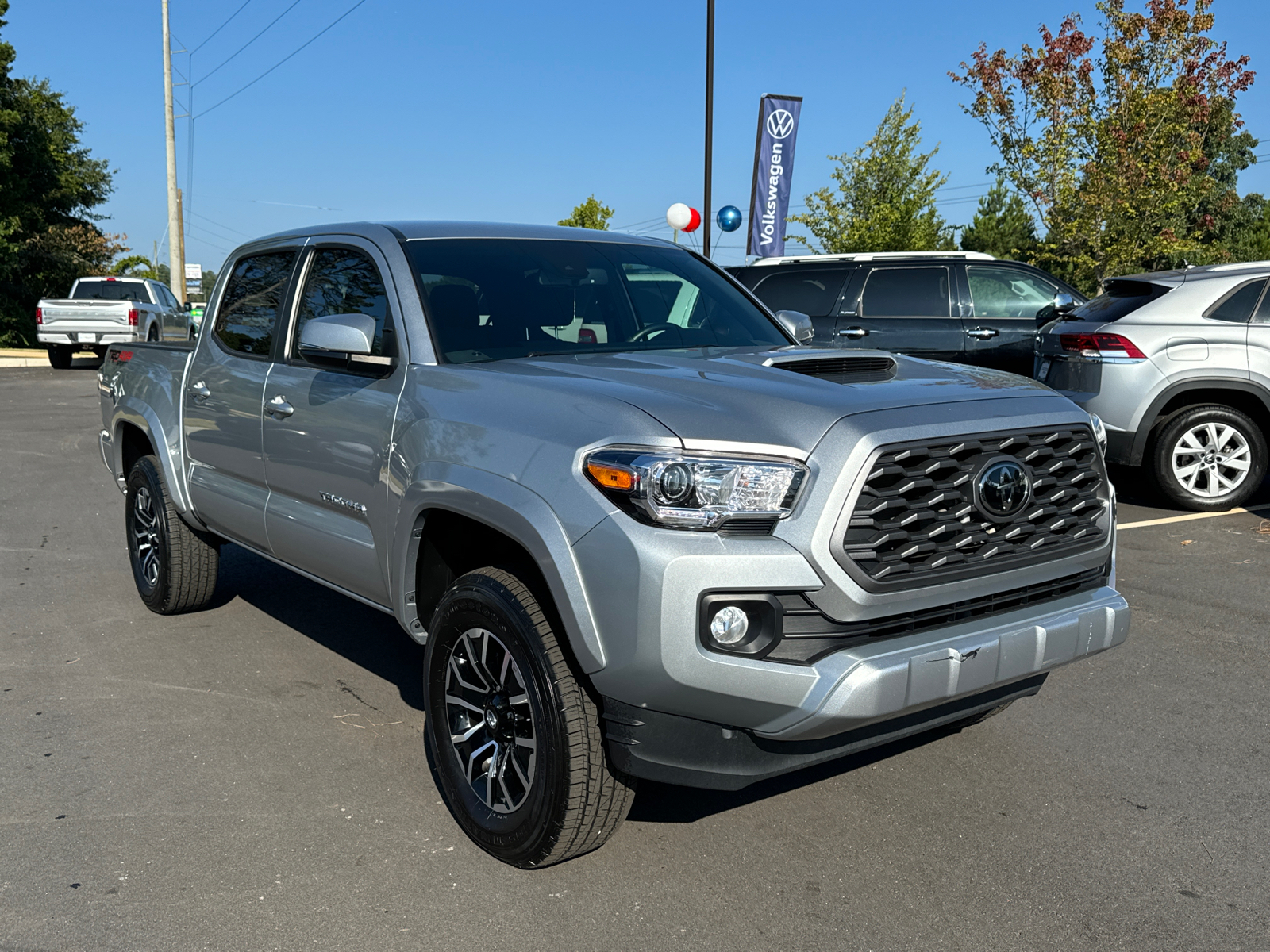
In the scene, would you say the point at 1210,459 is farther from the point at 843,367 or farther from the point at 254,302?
the point at 254,302

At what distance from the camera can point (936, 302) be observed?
11.0m

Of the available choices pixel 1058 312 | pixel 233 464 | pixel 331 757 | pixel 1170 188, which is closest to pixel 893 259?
pixel 1058 312

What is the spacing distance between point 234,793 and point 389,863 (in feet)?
2.46

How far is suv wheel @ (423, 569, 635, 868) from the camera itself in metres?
2.95

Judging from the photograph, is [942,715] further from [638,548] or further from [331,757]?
[331,757]

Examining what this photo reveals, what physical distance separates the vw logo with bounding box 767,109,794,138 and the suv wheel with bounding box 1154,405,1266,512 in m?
10.1

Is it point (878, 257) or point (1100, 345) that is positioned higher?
point (878, 257)

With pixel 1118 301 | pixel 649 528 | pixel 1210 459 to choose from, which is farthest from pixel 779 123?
pixel 649 528

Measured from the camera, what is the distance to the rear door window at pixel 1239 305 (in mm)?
8242

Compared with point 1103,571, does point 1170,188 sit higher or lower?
higher

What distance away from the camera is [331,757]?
3990mm

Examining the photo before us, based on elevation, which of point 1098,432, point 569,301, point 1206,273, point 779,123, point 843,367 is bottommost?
point 1098,432

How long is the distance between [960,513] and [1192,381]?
6239 millimetres

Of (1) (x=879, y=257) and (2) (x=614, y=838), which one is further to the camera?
(1) (x=879, y=257)
